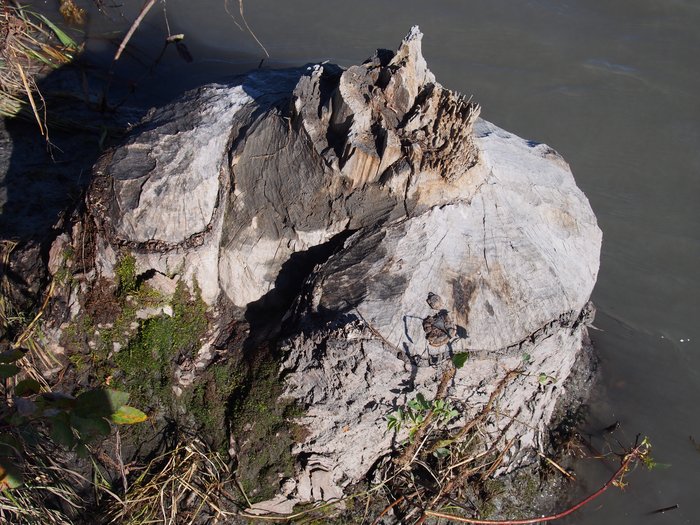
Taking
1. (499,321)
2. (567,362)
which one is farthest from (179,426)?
(567,362)

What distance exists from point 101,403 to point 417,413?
1343 mm

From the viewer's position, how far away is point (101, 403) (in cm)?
222

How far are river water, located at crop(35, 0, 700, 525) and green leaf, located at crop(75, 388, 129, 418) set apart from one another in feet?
9.22

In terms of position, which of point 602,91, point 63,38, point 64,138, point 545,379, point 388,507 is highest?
point 63,38

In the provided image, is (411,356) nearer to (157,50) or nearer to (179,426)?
(179,426)

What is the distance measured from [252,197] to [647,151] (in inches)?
152

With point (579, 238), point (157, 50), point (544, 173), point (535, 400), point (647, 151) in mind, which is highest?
point (157, 50)

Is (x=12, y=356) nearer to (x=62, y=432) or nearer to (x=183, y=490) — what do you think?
(x=62, y=432)

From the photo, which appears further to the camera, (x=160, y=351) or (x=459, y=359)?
(x=160, y=351)

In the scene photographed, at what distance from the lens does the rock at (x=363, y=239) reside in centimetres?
258

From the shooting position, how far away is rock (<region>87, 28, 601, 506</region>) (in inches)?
101

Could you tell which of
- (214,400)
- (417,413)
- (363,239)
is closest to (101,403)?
(214,400)

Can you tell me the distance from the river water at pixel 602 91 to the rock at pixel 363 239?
55.7 inches

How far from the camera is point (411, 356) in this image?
255cm
